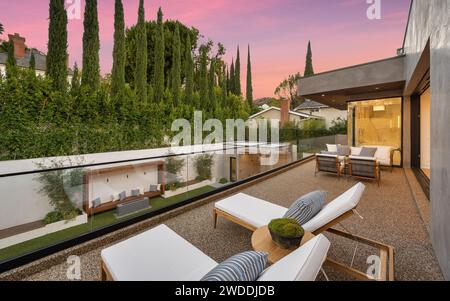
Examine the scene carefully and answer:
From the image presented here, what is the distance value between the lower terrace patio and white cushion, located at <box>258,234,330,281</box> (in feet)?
4.16

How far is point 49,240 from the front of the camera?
286cm

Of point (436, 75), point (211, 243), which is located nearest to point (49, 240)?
point (211, 243)

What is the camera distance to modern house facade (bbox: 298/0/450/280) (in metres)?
2.21

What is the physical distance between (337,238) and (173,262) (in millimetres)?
2415

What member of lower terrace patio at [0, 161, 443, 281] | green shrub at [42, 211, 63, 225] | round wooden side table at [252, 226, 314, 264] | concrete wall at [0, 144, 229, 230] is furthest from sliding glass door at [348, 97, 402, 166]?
green shrub at [42, 211, 63, 225]

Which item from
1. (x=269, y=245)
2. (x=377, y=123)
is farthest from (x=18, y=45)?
(x=377, y=123)

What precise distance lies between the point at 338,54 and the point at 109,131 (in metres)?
11.2

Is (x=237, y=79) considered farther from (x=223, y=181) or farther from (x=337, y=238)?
(x=337, y=238)

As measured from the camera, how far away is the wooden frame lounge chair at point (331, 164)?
6.63 meters

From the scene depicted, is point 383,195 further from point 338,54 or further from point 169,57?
point 169,57

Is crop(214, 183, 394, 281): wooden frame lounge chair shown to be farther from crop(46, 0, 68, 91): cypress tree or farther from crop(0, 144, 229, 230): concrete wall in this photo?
crop(46, 0, 68, 91): cypress tree

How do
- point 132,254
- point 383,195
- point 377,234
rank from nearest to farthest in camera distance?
point 132,254, point 377,234, point 383,195

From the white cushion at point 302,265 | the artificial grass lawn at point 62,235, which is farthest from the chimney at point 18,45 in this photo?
the white cushion at point 302,265

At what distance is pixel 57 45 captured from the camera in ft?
25.2
